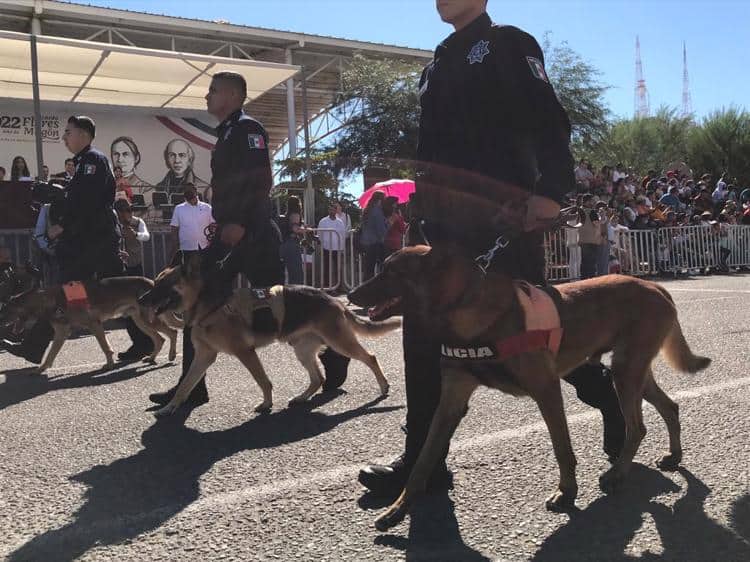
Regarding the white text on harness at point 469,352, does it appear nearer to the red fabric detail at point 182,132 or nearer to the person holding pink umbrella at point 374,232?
the person holding pink umbrella at point 374,232

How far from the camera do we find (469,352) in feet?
8.68

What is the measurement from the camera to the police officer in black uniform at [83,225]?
6008mm

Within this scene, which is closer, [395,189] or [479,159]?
[479,159]

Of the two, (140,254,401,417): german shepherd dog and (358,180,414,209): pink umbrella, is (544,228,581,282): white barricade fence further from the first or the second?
(140,254,401,417): german shepherd dog

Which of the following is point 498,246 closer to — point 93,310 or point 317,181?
point 93,310

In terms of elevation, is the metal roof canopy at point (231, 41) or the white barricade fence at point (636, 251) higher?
the metal roof canopy at point (231, 41)

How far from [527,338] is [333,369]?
9.38ft

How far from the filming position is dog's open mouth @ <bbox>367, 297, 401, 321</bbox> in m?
2.71

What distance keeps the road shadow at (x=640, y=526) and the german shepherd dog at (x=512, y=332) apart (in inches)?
4.6

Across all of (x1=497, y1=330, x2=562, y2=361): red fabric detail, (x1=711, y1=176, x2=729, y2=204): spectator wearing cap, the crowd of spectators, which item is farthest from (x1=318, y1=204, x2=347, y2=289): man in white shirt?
(x1=711, y1=176, x2=729, y2=204): spectator wearing cap

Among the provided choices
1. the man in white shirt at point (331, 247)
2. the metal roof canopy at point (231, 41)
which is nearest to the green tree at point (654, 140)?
the metal roof canopy at point (231, 41)

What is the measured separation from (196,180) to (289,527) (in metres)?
16.7

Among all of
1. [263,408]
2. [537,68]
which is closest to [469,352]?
[537,68]

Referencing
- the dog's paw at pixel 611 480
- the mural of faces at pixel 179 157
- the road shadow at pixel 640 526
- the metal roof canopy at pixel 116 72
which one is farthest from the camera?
the mural of faces at pixel 179 157
